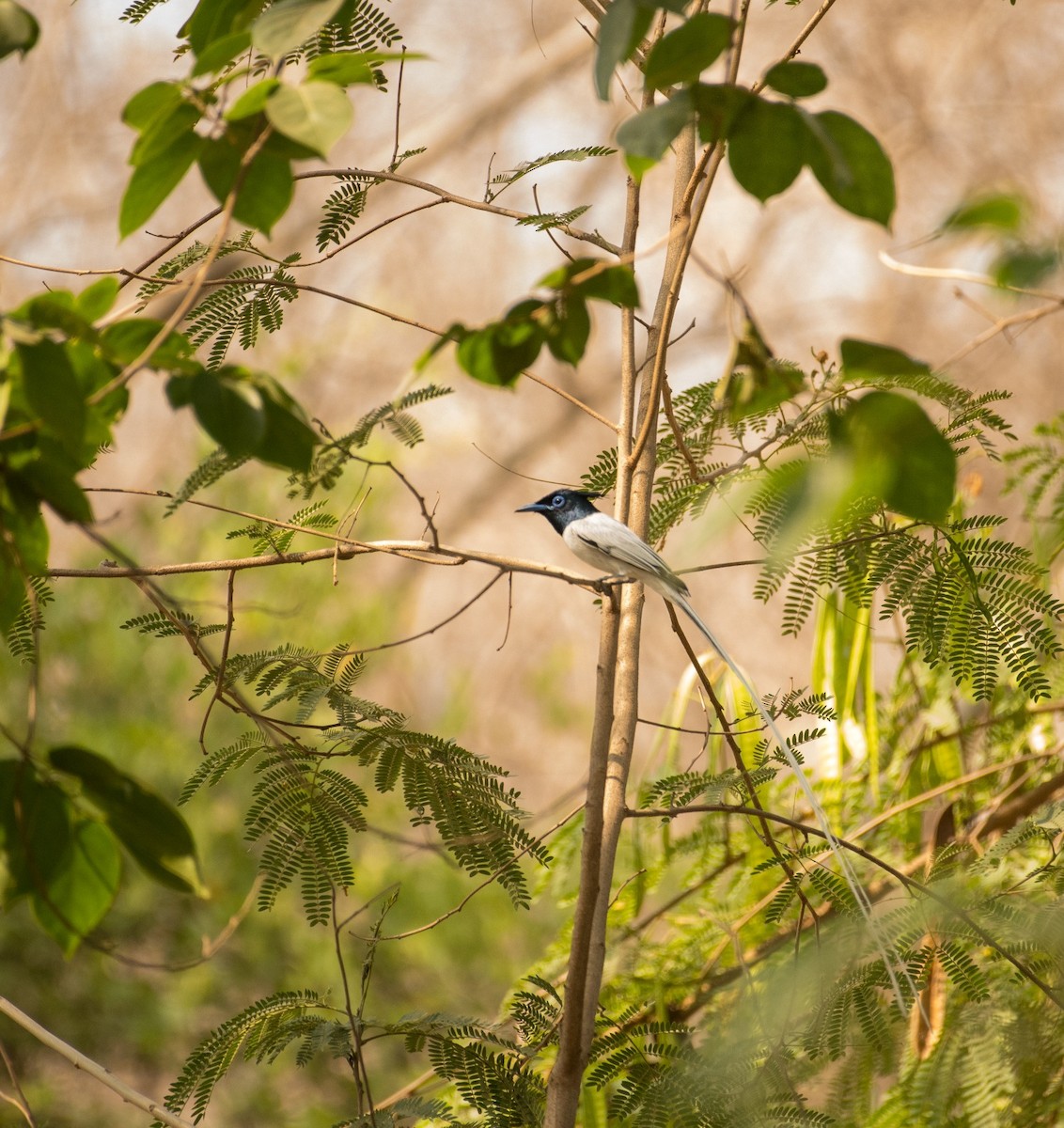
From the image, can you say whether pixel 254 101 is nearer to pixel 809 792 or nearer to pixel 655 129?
pixel 655 129

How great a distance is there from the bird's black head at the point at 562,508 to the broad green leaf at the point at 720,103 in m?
1.70

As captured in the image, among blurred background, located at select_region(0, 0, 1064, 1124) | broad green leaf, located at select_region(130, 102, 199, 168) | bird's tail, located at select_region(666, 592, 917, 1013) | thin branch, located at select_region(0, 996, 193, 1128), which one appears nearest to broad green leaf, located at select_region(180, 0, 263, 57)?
broad green leaf, located at select_region(130, 102, 199, 168)

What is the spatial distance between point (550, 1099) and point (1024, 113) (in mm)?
7411

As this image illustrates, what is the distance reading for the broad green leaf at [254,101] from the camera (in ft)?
2.31

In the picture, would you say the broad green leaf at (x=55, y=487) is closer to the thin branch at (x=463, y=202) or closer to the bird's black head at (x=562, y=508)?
the thin branch at (x=463, y=202)

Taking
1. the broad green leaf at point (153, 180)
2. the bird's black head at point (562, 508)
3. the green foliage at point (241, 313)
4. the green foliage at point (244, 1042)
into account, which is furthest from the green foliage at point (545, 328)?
the bird's black head at point (562, 508)

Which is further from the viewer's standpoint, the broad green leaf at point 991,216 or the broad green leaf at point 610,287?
the broad green leaf at point 610,287

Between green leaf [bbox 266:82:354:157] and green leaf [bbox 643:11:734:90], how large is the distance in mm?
186

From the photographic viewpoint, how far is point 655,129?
685mm

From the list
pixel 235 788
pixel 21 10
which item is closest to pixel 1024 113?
pixel 235 788

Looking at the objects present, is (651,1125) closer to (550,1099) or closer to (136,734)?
(550,1099)

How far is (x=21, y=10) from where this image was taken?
2.43 feet

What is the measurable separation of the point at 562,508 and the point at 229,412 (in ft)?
6.06

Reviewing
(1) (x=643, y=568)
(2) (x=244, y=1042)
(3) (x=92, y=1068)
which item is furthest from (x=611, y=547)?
(3) (x=92, y=1068)
